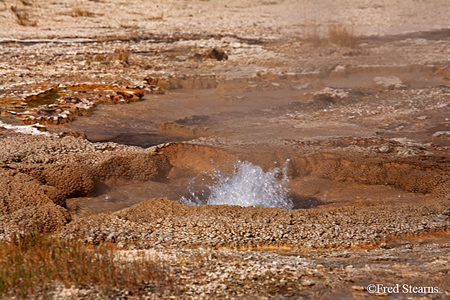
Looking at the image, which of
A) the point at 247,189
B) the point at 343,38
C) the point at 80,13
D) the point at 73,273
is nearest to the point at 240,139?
the point at 247,189

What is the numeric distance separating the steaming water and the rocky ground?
0.47 feet

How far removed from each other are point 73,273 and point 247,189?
219 centimetres

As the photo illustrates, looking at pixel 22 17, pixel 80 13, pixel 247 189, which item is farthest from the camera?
pixel 80 13

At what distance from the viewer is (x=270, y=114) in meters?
6.31

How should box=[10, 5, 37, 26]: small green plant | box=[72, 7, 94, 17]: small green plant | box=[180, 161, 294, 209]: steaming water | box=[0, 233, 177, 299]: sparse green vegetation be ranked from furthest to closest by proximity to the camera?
box=[72, 7, 94, 17]: small green plant
box=[10, 5, 37, 26]: small green plant
box=[180, 161, 294, 209]: steaming water
box=[0, 233, 177, 299]: sparse green vegetation

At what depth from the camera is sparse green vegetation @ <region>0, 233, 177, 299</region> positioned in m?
2.25

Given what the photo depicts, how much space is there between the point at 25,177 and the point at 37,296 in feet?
5.83

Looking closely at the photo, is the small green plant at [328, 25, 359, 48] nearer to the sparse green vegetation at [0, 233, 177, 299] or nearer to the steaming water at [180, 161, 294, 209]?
the steaming water at [180, 161, 294, 209]

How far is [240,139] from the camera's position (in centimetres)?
521

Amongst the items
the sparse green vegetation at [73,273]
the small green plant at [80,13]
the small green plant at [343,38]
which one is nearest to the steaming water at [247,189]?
the sparse green vegetation at [73,273]

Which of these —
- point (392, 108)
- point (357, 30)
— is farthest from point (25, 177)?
point (357, 30)

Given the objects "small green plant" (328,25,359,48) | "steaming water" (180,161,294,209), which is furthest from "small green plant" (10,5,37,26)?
"steaming water" (180,161,294,209)

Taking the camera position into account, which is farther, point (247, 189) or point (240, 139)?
point (240, 139)

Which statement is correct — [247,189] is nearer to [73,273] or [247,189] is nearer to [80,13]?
[73,273]
